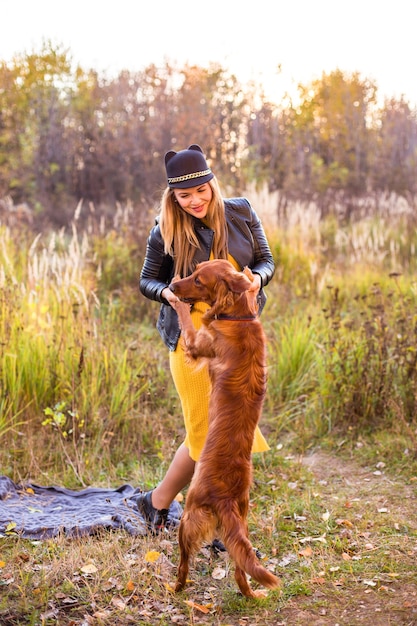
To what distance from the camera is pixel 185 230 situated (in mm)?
3918

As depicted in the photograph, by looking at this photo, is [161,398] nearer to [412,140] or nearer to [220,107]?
[220,107]

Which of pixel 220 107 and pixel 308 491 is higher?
pixel 220 107

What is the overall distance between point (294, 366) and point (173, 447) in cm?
149

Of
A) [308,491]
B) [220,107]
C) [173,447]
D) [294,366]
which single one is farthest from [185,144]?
[308,491]

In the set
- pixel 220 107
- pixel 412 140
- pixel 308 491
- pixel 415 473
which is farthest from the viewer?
pixel 412 140

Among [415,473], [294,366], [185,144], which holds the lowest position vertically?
[415,473]

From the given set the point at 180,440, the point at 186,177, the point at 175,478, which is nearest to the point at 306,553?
the point at 175,478

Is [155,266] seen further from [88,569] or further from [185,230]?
[88,569]

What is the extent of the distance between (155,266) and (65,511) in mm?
1843

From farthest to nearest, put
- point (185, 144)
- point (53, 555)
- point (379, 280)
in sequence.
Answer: point (185, 144) < point (379, 280) < point (53, 555)

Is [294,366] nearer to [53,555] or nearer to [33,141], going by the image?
[53,555]

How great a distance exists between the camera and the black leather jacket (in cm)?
396

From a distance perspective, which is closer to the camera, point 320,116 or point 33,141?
point 33,141

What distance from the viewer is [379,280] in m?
8.44
